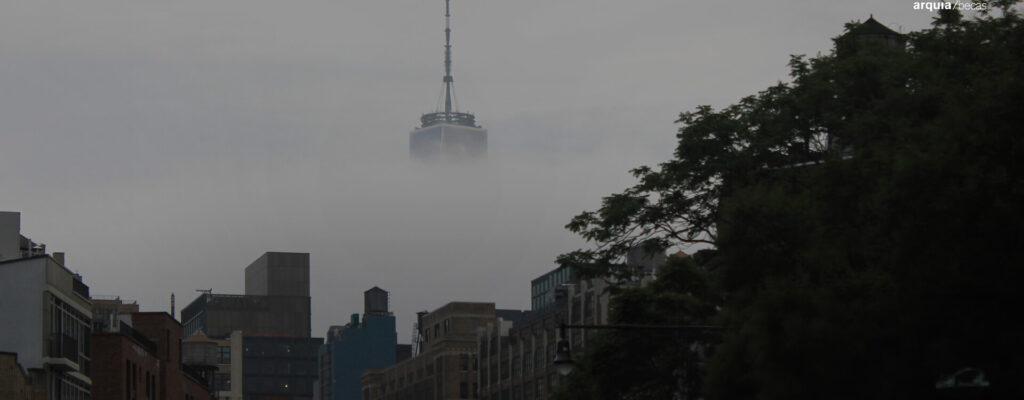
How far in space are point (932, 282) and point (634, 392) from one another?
23.3 metres

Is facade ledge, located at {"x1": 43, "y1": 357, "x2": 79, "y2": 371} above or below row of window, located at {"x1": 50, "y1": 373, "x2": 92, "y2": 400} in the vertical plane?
above

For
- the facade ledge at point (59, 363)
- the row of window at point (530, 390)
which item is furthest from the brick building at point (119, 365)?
the row of window at point (530, 390)

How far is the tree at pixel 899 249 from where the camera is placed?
31.8m

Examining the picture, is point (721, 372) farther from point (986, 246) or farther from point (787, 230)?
point (986, 246)

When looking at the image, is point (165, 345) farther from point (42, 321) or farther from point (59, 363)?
point (42, 321)

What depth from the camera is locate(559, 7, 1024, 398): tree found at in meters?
31.8

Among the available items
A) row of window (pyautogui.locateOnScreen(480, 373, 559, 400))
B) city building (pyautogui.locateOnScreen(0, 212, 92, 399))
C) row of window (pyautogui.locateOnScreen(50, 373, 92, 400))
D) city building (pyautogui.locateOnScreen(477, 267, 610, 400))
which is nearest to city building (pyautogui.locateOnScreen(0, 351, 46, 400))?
city building (pyautogui.locateOnScreen(0, 212, 92, 399))

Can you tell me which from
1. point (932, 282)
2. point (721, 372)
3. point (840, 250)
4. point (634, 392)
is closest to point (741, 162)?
point (634, 392)

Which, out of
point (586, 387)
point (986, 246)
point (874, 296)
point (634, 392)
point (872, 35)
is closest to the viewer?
point (986, 246)

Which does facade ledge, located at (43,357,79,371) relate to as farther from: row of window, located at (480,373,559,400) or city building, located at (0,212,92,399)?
row of window, located at (480,373,559,400)

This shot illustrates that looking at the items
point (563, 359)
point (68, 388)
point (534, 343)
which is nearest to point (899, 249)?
point (563, 359)

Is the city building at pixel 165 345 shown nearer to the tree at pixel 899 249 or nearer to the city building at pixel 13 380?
the city building at pixel 13 380

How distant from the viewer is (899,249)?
1298 inches

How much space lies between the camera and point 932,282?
106 feet
